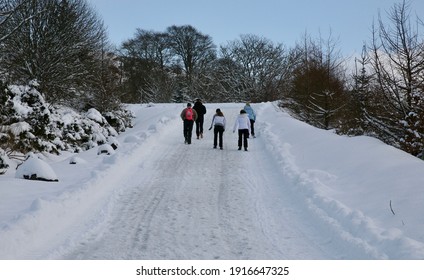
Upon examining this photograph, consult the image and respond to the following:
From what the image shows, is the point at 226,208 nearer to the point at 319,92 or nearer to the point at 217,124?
the point at 217,124

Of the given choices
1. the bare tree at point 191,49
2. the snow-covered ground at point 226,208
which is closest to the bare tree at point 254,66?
the bare tree at point 191,49

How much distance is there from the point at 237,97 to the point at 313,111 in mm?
29544

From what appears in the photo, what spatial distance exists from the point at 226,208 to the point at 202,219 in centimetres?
77

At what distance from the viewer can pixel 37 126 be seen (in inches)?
610

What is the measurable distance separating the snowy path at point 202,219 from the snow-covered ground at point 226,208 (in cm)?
2

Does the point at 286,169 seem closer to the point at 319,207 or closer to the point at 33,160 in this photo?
the point at 319,207

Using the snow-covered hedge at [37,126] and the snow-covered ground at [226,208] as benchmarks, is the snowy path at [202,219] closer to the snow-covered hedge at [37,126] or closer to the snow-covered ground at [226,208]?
the snow-covered ground at [226,208]

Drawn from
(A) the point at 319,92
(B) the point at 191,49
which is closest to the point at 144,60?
(B) the point at 191,49

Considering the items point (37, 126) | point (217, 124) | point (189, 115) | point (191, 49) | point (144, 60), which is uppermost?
point (191, 49)

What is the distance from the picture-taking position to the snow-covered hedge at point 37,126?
13.5 metres

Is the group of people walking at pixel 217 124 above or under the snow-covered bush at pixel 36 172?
above

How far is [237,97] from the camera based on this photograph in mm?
53875

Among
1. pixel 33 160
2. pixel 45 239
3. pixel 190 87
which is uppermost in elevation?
pixel 190 87

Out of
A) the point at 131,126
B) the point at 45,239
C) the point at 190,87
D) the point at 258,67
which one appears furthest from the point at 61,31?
the point at 258,67
